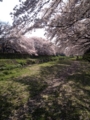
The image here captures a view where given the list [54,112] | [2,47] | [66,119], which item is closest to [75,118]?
[66,119]

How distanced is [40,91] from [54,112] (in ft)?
9.79

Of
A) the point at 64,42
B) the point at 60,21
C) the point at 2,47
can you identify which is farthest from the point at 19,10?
the point at 2,47

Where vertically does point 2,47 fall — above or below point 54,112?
above

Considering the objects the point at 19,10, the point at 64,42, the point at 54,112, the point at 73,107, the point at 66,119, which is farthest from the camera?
the point at 64,42

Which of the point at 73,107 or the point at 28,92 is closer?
the point at 73,107

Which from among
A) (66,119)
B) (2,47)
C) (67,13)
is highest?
(67,13)

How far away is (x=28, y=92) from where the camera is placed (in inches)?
348

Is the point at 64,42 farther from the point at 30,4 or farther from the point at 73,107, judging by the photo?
the point at 73,107

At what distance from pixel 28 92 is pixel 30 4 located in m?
4.78

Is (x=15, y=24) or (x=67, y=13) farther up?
(x=67, y=13)

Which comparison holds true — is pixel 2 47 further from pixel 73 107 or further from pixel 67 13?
pixel 73 107

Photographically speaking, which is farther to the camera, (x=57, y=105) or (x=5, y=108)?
(x=57, y=105)

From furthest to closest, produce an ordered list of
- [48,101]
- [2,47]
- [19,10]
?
[2,47] < [19,10] < [48,101]

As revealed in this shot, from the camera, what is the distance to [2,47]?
28891 millimetres
